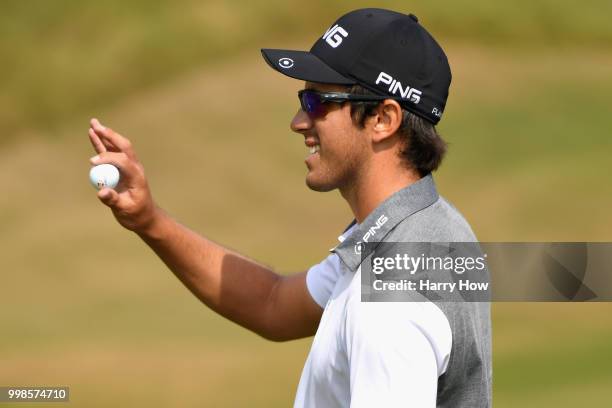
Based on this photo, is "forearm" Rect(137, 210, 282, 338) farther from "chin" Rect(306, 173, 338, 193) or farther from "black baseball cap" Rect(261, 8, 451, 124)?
"black baseball cap" Rect(261, 8, 451, 124)

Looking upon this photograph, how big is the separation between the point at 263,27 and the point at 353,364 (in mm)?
7541

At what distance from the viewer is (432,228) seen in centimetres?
335

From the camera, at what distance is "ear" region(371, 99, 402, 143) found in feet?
11.7

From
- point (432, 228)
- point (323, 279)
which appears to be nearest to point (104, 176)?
point (323, 279)

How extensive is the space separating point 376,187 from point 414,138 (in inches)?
7.8

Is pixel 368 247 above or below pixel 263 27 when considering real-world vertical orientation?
below

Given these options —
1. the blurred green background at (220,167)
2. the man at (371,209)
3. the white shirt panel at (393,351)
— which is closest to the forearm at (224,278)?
the man at (371,209)

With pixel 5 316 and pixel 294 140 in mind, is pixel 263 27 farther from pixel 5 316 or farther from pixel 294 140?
pixel 5 316

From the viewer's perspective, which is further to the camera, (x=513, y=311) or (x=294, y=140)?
(x=294, y=140)

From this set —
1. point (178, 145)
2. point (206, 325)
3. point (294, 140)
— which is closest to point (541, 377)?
point (206, 325)

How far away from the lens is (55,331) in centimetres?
853

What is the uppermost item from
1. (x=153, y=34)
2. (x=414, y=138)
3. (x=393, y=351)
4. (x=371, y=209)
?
(x=153, y=34)

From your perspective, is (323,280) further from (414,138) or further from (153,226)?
(414,138)

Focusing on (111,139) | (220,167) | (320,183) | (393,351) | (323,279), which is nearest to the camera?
(393,351)
